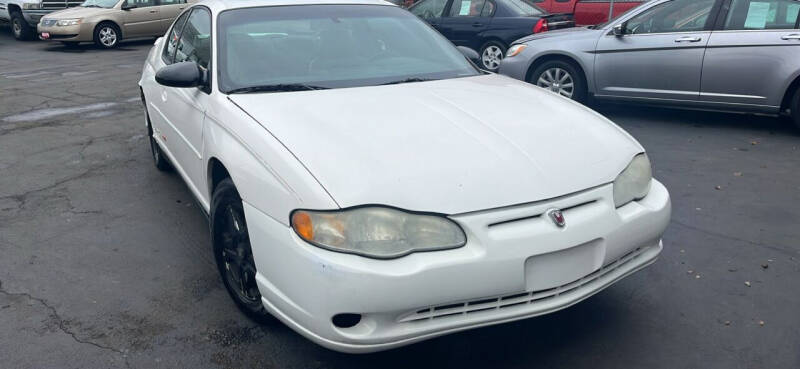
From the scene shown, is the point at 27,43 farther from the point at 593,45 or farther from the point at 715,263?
the point at 715,263

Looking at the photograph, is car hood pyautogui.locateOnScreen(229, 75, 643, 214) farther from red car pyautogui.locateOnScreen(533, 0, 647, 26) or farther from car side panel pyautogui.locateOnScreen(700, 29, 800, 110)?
red car pyautogui.locateOnScreen(533, 0, 647, 26)

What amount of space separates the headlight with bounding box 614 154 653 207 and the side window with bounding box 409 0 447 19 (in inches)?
355

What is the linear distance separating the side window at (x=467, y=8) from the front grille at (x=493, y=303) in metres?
9.06

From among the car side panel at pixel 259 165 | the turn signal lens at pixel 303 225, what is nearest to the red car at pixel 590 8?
the car side panel at pixel 259 165

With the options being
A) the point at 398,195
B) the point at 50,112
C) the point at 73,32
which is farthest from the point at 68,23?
the point at 398,195

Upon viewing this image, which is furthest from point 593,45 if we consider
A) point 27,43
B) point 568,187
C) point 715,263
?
point 27,43

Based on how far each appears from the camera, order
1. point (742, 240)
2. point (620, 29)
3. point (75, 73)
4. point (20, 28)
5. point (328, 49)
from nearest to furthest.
A: point (328, 49), point (742, 240), point (620, 29), point (75, 73), point (20, 28)

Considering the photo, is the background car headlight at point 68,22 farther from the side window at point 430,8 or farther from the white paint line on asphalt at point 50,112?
the side window at point 430,8

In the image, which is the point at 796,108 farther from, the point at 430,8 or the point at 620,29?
the point at 430,8

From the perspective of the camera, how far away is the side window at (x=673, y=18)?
279 inches

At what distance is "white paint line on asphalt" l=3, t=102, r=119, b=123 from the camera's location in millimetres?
8039

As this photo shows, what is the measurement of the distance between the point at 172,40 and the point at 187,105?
4.60 feet

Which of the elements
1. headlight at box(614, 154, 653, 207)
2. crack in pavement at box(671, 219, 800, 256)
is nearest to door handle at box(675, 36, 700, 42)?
crack in pavement at box(671, 219, 800, 256)

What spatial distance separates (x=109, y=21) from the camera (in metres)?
15.8
